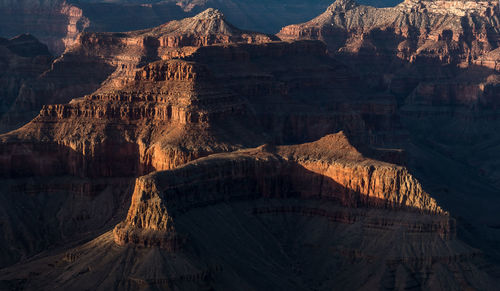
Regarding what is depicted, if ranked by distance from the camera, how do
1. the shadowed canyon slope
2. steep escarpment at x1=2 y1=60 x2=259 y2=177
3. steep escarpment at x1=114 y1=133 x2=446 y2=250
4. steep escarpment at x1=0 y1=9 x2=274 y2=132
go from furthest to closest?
steep escarpment at x1=0 y1=9 x2=274 y2=132, steep escarpment at x1=2 y1=60 x2=259 y2=177, the shadowed canyon slope, steep escarpment at x1=114 y1=133 x2=446 y2=250

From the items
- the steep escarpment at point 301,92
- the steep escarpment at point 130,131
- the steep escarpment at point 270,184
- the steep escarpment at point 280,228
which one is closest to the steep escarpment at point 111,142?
the steep escarpment at point 130,131

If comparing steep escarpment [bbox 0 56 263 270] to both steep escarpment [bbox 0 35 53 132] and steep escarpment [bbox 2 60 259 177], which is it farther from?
steep escarpment [bbox 0 35 53 132]

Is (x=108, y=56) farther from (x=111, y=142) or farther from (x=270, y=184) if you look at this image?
(x=270, y=184)

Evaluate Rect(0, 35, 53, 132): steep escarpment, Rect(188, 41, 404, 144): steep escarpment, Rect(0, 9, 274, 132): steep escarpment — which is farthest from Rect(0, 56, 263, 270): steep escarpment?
Rect(0, 35, 53, 132): steep escarpment

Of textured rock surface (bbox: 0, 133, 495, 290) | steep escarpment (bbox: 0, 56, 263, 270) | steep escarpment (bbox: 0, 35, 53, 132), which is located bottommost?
textured rock surface (bbox: 0, 133, 495, 290)

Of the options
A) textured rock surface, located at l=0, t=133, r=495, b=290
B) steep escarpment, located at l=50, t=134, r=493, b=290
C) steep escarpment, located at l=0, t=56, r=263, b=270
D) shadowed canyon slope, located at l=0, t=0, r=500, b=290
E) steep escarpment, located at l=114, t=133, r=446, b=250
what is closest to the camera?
textured rock surface, located at l=0, t=133, r=495, b=290

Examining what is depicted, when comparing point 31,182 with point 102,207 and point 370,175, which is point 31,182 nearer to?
point 102,207

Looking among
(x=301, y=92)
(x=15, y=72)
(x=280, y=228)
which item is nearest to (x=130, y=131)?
(x=280, y=228)

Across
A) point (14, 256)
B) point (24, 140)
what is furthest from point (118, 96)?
Answer: point (14, 256)
